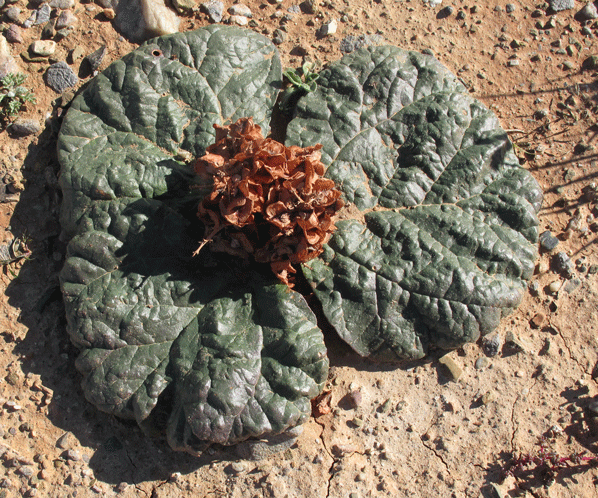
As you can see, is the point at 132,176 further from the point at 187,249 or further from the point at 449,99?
the point at 449,99

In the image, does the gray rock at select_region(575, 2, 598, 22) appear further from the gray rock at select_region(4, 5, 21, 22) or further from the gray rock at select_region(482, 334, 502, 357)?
the gray rock at select_region(4, 5, 21, 22)

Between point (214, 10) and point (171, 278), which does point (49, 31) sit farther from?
point (171, 278)

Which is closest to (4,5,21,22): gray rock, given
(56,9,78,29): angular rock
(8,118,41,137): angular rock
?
(56,9,78,29): angular rock

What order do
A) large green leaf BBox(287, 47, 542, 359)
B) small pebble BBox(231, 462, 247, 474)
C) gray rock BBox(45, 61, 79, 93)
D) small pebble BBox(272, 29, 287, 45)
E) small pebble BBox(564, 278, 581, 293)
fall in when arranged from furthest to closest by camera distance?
1. small pebble BBox(272, 29, 287, 45)
2. gray rock BBox(45, 61, 79, 93)
3. small pebble BBox(564, 278, 581, 293)
4. small pebble BBox(231, 462, 247, 474)
5. large green leaf BBox(287, 47, 542, 359)

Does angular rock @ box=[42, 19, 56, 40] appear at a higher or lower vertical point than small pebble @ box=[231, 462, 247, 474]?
higher

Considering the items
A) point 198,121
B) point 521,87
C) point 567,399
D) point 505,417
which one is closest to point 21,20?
point 198,121

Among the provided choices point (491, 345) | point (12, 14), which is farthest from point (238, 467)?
point (12, 14)
